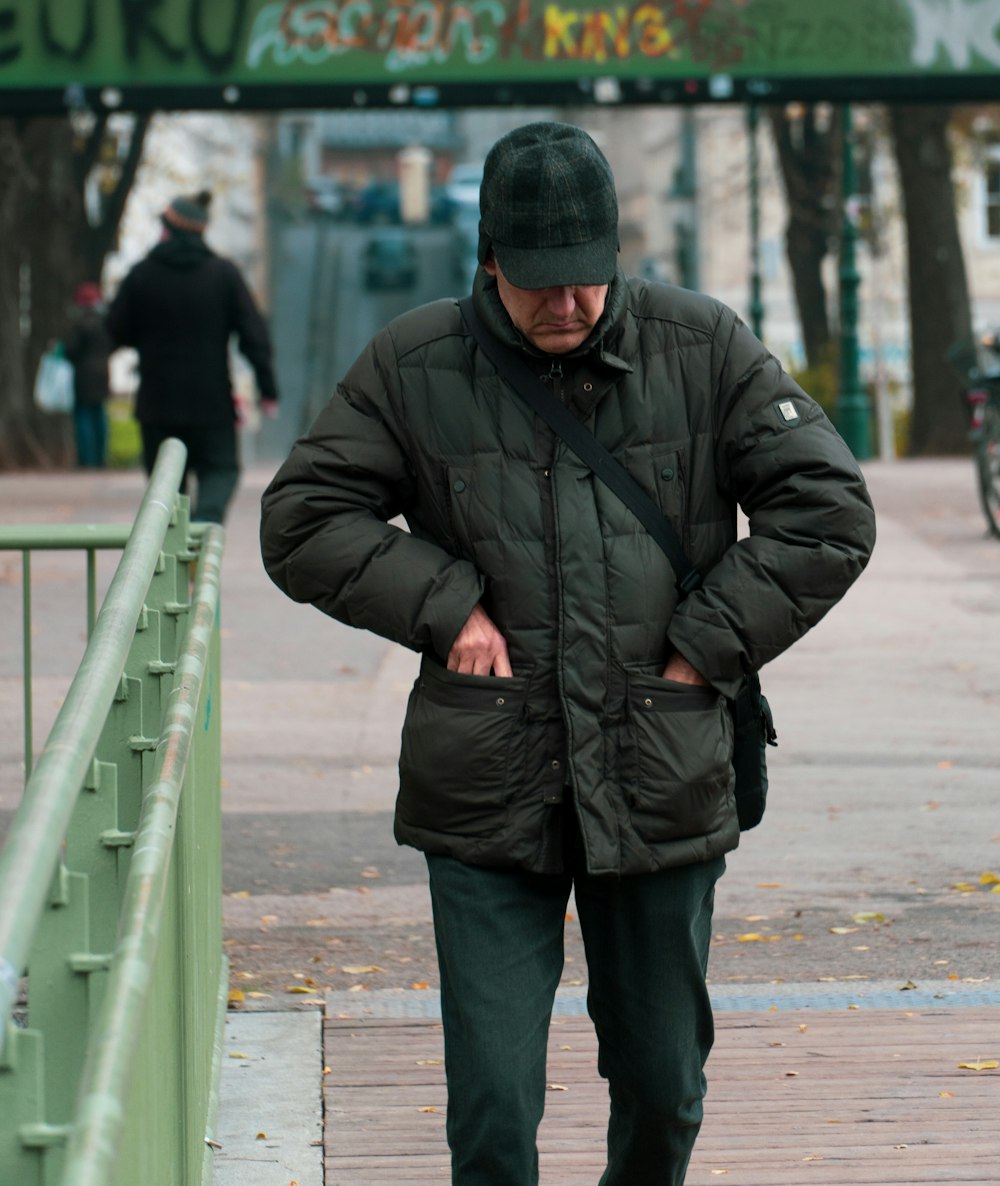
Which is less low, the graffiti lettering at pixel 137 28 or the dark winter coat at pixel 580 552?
the graffiti lettering at pixel 137 28

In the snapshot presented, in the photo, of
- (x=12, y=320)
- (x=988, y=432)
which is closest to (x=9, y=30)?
(x=988, y=432)

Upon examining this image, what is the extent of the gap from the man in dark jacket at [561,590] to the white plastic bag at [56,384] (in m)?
22.4

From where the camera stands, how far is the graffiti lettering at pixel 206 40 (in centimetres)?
1642

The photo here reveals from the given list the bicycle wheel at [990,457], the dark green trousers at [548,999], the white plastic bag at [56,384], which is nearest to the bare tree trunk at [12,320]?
the white plastic bag at [56,384]

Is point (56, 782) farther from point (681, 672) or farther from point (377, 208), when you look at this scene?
point (377, 208)

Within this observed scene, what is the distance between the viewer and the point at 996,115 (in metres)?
31.7

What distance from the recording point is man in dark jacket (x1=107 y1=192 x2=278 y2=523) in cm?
1184

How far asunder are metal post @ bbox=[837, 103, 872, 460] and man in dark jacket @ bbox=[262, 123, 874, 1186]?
67.0 ft

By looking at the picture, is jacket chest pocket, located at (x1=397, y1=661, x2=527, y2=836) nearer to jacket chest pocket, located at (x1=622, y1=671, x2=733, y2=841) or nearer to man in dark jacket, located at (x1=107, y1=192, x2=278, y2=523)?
jacket chest pocket, located at (x1=622, y1=671, x2=733, y2=841)

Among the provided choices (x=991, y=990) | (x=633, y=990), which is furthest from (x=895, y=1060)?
(x=633, y=990)

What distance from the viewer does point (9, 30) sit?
16484 millimetres

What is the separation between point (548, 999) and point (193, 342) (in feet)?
28.8

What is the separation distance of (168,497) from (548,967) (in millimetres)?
1336

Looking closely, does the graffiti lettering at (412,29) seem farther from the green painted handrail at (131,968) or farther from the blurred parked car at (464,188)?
the blurred parked car at (464,188)
